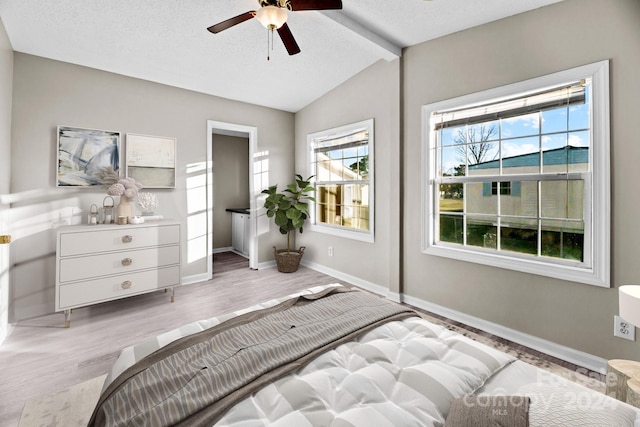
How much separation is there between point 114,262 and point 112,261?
0.02 meters

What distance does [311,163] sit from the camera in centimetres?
468

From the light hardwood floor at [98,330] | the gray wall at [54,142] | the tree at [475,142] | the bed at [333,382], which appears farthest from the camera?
the gray wall at [54,142]

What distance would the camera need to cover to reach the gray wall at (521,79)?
1959mm

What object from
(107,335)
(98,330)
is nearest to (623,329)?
(107,335)

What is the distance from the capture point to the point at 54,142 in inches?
117

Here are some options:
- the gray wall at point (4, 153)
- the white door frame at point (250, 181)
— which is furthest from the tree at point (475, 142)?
the gray wall at point (4, 153)

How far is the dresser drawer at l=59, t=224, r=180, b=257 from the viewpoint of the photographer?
2.66 m

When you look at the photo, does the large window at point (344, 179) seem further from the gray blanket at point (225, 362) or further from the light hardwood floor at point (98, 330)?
the gray blanket at point (225, 362)

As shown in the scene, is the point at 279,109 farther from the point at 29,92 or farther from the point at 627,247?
the point at 627,247

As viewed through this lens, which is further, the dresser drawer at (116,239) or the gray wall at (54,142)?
the gray wall at (54,142)

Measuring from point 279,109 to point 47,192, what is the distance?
3.18 meters

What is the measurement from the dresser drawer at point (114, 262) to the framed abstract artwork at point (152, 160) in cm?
93

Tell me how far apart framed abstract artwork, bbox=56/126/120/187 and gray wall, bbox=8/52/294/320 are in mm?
70

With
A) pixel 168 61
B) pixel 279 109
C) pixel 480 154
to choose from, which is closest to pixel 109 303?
pixel 168 61
